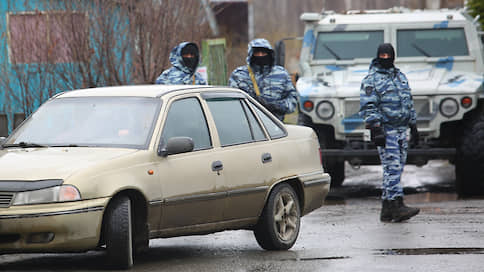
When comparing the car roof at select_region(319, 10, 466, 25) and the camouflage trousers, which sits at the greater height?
the car roof at select_region(319, 10, 466, 25)

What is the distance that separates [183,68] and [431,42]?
463 cm

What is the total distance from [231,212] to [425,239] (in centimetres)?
198

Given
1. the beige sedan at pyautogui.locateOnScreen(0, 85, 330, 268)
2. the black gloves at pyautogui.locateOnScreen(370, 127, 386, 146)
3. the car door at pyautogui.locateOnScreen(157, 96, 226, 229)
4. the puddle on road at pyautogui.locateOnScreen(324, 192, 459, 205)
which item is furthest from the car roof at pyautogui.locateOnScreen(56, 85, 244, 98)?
the puddle on road at pyautogui.locateOnScreen(324, 192, 459, 205)

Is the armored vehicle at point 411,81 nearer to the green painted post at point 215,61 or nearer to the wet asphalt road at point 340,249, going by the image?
the wet asphalt road at point 340,249

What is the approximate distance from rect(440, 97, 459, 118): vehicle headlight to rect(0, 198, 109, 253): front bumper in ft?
24.8

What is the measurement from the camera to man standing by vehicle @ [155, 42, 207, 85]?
39.2ft

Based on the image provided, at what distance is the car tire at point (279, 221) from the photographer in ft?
29.4

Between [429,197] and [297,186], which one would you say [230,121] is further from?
[429,197]

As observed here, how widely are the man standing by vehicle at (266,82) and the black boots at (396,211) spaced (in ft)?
4.80

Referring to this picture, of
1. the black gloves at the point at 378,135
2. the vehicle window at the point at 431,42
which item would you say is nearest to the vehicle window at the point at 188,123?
the black gloves at the point at 378,135

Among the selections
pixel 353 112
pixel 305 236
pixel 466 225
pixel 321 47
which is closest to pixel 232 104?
pixel 305 236

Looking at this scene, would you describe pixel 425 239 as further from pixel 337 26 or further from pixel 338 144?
pixel 337 26

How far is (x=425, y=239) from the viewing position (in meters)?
9.56

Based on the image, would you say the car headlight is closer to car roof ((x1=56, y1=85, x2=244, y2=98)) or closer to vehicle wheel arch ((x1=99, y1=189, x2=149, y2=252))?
vehicle wheel arch ((x1=99, y1=189, x2=149, y2=252))
